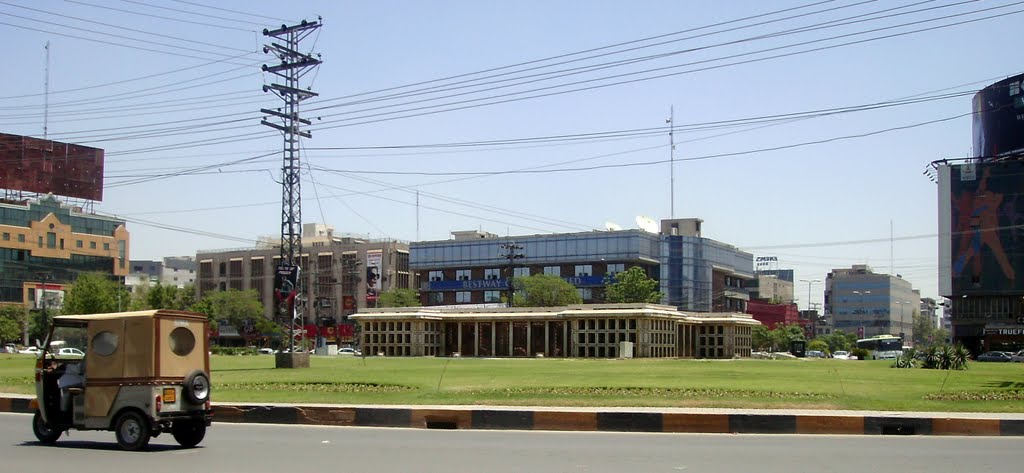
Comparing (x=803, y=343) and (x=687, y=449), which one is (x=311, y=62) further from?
(x=803, y=343)

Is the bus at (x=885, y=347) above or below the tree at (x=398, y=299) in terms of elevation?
below

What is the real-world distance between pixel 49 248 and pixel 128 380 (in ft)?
443

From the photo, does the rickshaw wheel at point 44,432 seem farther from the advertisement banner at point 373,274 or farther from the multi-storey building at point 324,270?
the multi-storey building at point 324,270

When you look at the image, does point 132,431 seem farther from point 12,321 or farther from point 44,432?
point 12,321

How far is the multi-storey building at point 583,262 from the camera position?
142 m

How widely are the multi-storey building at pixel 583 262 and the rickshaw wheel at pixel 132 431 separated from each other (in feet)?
379

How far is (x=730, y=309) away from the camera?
159625 mm

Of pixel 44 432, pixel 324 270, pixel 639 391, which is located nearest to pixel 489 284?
pixel 324 270

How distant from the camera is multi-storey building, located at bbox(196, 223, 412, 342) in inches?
6024

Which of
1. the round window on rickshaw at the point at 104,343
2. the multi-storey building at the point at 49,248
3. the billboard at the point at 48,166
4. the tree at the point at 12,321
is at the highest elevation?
the billboard at the point at 48,166

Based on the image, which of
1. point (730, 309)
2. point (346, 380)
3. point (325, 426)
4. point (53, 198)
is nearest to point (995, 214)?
point (730, 309)

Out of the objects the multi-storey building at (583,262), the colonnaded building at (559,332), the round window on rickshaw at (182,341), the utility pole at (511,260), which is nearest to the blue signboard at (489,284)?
the multi-storey building at (583,262)

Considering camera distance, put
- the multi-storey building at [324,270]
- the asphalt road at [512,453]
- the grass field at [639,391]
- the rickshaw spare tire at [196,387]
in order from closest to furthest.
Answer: the asphalt road at [512,453] < the rickshaw spare tire at [196,387] < the grass field at [639,391] < the multi-storey building at [324,270]

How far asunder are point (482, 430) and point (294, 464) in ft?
24.6
